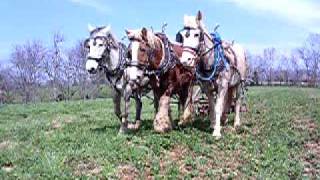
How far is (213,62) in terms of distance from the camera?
45.9ft

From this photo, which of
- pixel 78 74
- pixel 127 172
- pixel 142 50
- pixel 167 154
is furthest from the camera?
pixel 78 74

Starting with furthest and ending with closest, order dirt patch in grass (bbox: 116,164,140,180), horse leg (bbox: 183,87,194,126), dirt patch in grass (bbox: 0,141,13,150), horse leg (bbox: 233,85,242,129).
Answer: horse leg (bbox: 233,85,242,129) → horse leg (bbox: 183,87,194,126) → dirt patch in grass (bbox: 0,141,13,150) → dirt patch in grass (bbox: 116,164,140,180)

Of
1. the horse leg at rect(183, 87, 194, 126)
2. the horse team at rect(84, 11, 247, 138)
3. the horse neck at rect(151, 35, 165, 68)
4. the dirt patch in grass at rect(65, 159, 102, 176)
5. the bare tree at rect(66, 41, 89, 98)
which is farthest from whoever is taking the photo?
the bare tree at rect(66, 41, 89, 98)

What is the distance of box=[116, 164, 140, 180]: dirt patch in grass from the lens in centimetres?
1056

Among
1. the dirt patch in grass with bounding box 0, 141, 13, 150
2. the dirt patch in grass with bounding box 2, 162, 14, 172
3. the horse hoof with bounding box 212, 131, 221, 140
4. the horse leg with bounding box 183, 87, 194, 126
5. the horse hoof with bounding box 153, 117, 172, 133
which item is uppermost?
the horse leg with bounding box 183, 87, 194, 126

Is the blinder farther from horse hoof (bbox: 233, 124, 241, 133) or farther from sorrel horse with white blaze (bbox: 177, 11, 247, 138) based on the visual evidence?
horse hoof (bbox: 233, 124, 241, 133)

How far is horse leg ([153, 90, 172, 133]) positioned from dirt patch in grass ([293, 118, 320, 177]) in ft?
11.2

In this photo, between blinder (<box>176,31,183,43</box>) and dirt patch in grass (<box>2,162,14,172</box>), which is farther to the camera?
blinder (<box>176,31,183,43</box>)

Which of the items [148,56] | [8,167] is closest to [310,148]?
[148,56]

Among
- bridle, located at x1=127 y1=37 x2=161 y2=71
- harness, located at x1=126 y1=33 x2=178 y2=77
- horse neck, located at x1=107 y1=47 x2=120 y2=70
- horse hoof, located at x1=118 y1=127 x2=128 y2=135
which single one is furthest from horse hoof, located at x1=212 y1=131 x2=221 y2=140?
horse neck, located at x1=107 y1=47 x2=120 y2=70

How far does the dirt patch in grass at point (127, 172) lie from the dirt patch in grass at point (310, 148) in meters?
3.54

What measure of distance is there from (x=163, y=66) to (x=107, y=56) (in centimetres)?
138

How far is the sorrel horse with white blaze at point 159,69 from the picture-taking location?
42.7 feet

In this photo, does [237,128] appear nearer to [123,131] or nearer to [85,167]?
[123,131]
